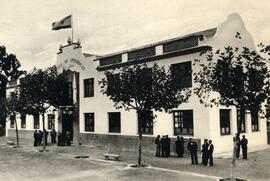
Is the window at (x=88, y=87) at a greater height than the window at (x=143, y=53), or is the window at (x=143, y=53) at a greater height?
the window at (x=143, y=53)

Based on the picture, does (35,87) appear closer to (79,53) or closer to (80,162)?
(79,53)

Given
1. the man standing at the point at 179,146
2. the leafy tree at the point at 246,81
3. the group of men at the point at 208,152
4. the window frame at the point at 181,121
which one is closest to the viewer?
the leafy tree at the point at 246,81

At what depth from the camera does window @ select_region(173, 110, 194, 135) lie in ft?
67.3

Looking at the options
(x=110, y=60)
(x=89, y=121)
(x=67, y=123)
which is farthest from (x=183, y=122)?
(x=67, y=123)

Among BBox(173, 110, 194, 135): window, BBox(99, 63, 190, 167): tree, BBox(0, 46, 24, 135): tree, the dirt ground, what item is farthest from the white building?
BBox(0, 46, 24, 135): tree

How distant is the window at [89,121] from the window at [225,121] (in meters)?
11.2

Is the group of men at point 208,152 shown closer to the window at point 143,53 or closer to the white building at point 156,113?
the white building at point 156,113

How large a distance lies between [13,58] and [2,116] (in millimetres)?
22994

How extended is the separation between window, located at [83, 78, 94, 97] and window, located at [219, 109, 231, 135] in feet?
37.2

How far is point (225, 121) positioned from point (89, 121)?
11878mm

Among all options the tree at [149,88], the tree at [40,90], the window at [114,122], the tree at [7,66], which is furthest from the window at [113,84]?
the tree at [7,66]

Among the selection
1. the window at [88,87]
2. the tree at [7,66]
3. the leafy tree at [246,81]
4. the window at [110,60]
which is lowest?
the leafy tree at [246,81]

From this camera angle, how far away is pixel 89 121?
28.4 metres

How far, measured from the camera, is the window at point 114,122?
83.4ft
